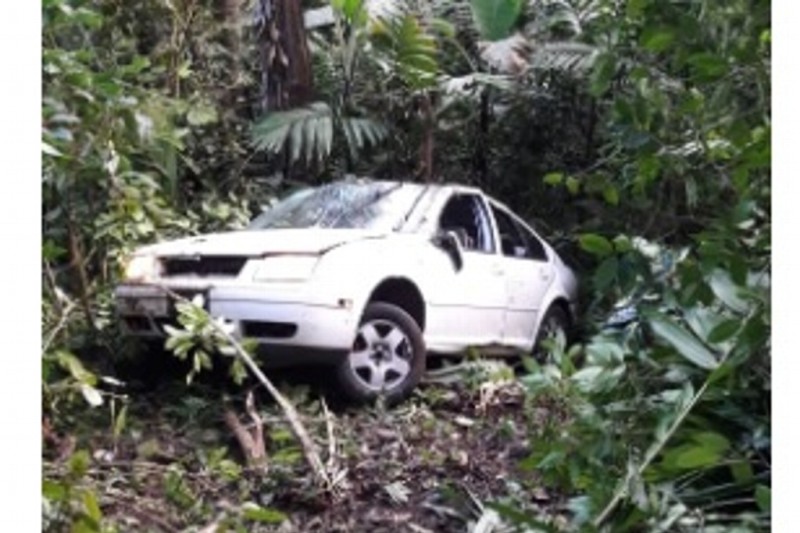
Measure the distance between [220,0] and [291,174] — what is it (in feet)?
1.38

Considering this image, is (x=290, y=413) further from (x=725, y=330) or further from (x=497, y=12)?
(x=497, y=12)

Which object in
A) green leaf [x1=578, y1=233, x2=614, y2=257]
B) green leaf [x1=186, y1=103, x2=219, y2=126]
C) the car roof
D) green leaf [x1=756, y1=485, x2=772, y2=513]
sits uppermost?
green leaf [x1=186, y1=103, x2=219, y2=126]

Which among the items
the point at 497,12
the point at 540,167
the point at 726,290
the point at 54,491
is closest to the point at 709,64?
the point at 726,290

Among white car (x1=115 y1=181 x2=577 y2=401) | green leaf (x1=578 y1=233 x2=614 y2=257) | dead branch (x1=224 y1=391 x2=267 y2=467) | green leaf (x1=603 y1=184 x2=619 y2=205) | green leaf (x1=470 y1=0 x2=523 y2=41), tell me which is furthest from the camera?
white car (x1=115 y1=181 x2=577 y2=401)

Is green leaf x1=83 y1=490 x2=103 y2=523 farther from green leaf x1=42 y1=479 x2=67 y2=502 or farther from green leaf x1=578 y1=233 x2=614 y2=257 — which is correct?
green leaf x1=578 y1=233 x2=614 y2=257

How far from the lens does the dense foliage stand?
52.0 inches

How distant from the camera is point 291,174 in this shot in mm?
2422

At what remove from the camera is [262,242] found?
235 cm

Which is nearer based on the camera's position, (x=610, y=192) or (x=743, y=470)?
(x=743, y=470)

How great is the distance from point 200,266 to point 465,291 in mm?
604

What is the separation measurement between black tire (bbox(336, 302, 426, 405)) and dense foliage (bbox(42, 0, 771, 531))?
295 mm

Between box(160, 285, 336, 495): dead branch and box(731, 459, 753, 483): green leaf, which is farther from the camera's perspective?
box(160, 285, 336, 495): dead branch

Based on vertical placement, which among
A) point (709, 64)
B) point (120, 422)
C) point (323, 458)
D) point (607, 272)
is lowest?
point (323, 458)

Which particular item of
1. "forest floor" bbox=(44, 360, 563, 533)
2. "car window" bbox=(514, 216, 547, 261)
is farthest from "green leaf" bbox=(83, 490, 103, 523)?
"car window" bbox=(514, 216, 547, 261)
